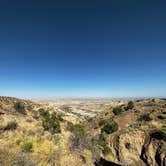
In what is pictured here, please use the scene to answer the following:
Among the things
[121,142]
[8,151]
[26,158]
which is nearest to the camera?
[26,158]

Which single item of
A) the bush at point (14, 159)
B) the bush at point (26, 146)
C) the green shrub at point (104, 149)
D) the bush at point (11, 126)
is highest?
the bush at point (11, 126)

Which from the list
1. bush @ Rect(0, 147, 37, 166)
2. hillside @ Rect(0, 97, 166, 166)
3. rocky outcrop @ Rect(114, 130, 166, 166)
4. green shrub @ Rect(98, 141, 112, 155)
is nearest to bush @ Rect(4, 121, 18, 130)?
hillside @ Rect(0, 97, 166, 166)

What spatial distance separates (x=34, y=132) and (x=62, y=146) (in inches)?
144

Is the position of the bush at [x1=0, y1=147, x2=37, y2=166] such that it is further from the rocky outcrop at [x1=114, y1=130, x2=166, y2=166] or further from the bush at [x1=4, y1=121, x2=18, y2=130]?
the rocky outcrop at [x1=114, y1=130, x2=166, y2=166]

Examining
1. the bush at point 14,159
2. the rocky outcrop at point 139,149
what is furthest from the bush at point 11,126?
the rocky outcrop at point 139,149

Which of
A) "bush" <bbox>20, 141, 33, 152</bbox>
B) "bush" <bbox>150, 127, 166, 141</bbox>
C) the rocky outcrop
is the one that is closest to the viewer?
"bush" <bbox>20, 141, 33, 152</bbox>

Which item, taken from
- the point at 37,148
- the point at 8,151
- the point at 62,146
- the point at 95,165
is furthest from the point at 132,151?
the point at 8,151

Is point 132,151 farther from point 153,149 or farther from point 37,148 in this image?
point 37,148

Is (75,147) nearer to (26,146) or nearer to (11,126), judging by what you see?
(26,146)

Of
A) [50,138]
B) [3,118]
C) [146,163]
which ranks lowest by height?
[146,163]

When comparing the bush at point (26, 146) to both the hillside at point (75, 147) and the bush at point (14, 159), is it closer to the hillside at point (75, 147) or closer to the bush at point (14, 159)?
the hillside at point (75, 147)

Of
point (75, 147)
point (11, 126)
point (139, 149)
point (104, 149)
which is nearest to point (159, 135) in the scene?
point (139, 149)

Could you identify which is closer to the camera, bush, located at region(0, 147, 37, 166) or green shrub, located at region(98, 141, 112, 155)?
bush, located at region(0, 147, 37, 166)

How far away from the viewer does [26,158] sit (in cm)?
1125
